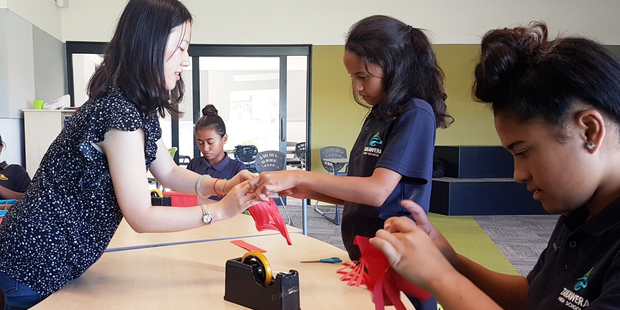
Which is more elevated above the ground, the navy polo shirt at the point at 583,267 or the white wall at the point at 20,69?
the white wall at the point at 20,69

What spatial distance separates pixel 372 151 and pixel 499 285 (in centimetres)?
61

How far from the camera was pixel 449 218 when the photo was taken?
226 inches

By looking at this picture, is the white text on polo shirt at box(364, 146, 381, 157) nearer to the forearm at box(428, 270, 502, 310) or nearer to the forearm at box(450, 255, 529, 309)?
the forearm at box(450, 255, 529, 309)

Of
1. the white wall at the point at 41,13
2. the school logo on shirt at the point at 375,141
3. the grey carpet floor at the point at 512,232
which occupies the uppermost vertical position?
the white wall at the point at 41,13

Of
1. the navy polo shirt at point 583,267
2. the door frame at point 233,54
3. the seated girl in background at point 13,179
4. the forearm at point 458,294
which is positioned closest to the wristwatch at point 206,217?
the forearm at point 458,294

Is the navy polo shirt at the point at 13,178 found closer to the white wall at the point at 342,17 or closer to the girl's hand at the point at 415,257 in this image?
the girl's hand at the point at 415,257

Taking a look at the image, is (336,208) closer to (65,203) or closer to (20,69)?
(20,69)

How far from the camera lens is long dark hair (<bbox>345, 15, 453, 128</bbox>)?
Answer: 56.3 inches

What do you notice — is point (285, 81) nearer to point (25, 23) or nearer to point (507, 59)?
point (25, 23)

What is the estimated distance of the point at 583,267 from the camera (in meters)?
0.72

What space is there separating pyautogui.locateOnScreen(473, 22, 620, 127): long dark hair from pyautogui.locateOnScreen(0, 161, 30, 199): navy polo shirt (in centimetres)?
361

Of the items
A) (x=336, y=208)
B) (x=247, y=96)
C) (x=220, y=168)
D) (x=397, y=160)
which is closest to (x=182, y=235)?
(x=397, y=160)

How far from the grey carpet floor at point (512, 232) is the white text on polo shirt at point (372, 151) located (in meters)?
2.67

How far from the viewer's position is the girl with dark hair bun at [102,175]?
112cm
